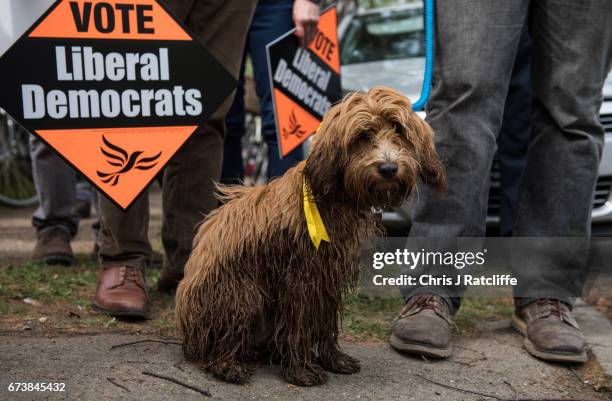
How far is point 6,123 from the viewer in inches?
337

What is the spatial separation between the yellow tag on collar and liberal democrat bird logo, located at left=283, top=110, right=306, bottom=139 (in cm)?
181

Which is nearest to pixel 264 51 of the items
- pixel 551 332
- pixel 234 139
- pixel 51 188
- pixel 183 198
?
pixel 234 139

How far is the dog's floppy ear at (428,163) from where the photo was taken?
2.50 meters

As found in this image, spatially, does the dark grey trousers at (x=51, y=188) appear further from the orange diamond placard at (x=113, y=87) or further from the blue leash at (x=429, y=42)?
the blue leash at (x=429, y=42)

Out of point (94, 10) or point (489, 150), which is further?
point (489, 150)

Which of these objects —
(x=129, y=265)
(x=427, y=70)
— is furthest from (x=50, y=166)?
(x=427, y=70)

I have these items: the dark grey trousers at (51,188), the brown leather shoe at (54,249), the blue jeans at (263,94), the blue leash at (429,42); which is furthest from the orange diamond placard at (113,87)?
the dark grey trousers at (51,188)

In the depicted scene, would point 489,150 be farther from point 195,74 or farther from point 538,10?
point 195,74

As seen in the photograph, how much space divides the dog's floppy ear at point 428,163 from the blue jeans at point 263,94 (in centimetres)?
170

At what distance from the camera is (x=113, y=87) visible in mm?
3014

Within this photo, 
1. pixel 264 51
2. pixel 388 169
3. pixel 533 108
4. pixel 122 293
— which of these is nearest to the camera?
pixel 388 169

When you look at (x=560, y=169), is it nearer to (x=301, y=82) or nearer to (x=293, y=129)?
(x=293, y=129)

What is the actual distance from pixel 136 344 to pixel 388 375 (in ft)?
3.21

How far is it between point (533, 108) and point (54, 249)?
2.85m
